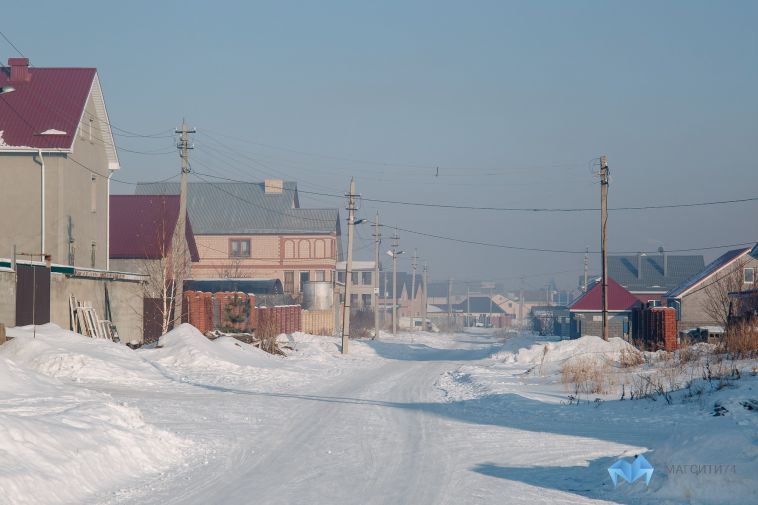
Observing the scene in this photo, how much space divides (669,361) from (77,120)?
26.1 meters

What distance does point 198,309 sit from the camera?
38438 mm

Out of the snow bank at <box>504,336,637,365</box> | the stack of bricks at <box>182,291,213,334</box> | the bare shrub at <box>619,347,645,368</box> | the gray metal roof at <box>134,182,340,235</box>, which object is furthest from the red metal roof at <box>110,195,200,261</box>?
the bare shrub at <box>619,347,645,368</box>

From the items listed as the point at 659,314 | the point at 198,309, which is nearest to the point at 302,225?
the point at 198,309

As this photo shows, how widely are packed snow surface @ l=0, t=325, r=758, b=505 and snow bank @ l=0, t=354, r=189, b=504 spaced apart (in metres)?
0.03

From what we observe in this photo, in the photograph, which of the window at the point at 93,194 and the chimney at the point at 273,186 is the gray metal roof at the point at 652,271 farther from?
the window at the point at 93,194

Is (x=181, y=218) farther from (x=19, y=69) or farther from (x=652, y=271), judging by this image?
(x=652, y=271)

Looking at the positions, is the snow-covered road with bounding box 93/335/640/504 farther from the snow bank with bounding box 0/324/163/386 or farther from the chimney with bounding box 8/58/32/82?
the chimney with bounding box 8/58/32/82

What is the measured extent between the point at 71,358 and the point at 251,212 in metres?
59.1

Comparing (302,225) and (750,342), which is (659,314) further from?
(302,225)

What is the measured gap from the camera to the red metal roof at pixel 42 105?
3597cm

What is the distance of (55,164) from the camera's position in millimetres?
35844

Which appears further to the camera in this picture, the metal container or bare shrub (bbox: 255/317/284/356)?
the metal container

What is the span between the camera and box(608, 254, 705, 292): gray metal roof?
275ft

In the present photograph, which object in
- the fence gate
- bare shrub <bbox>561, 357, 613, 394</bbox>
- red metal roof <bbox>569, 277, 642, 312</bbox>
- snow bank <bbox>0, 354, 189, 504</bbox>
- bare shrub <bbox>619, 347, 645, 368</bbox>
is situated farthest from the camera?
red metal roof <bbox>569, 277, 642, 312</bbox>
